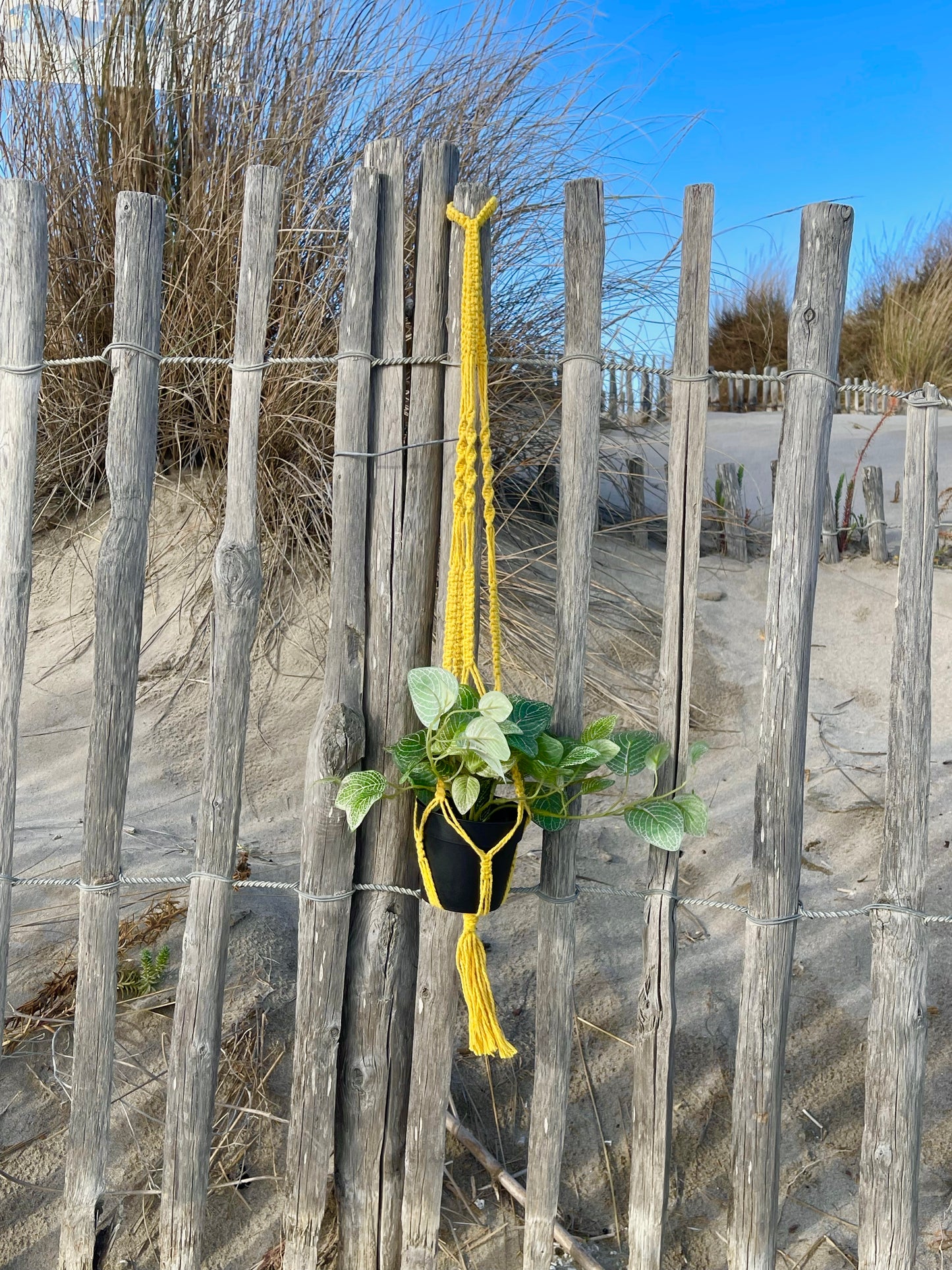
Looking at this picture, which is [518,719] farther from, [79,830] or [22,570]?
[79,830]

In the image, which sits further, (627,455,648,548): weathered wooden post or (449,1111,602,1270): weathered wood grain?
(627,455,648,548): weathered wooden post

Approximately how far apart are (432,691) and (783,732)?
0.64 meters

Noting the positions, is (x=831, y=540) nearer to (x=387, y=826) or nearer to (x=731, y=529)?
(x=731, y=529)

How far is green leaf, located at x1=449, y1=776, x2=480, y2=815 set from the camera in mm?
1573

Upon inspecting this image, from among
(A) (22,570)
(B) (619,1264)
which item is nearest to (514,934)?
(B) (619,1264)

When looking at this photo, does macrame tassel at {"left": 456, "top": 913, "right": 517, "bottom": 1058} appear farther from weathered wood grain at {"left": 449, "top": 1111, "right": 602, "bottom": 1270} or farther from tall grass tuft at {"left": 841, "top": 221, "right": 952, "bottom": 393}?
tall grass tuft at {"left": 841, "top": 221, "right": 952, "bottom": 393}

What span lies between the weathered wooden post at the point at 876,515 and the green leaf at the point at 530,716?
3892 mm

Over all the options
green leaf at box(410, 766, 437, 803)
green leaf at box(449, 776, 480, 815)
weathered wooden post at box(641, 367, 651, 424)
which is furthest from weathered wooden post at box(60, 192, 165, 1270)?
weathered wooden post at box(641, 367, 651, 424)

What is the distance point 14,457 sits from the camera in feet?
6.54

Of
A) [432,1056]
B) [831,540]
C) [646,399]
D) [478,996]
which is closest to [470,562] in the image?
[478,996]

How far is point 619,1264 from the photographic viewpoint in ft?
6.82

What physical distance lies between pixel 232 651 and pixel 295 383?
1758 mm

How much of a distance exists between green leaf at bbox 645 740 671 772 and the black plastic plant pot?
243 mm

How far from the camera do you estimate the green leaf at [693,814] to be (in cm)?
171
